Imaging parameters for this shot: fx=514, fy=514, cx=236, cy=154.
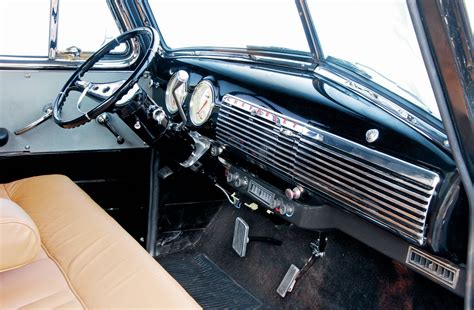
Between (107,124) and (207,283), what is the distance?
99 centimetres

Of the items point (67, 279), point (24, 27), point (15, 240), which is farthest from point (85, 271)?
point (24, 27)

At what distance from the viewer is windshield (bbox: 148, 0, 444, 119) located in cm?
163

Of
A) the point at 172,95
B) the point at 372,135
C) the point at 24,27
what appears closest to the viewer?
the point at 372,135

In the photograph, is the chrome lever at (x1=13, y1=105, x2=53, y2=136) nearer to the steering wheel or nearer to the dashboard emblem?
the steering wheel

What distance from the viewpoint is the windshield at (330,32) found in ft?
5.35

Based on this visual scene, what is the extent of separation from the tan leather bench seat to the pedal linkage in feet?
3.16

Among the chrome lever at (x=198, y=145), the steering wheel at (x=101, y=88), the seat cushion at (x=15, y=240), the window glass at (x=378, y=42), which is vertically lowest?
the seat cushion at (x=15, y=240)

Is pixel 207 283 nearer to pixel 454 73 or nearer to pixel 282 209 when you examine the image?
pixel 282 209

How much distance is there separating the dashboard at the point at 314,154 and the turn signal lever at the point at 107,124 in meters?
0.31

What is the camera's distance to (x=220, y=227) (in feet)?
9.63

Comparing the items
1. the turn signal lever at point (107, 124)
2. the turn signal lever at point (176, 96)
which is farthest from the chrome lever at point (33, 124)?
the turn signal lever at point (176, 96)

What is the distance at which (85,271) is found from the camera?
1.53 m

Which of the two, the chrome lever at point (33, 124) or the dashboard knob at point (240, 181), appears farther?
the chrome lever at point (33, 124)

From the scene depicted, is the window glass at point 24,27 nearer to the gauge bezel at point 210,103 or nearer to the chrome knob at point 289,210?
the gauge bezel at point 210,103
